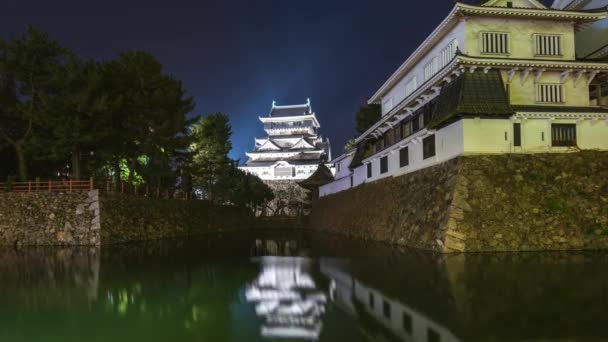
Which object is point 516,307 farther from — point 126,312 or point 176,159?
point 176,159

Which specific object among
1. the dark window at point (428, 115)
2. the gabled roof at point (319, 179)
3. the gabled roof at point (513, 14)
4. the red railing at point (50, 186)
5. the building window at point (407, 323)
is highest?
the gabled roof at point (513, 14)

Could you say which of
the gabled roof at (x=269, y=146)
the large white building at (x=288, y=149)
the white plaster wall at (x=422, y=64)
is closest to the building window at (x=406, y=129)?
the white plaster wall at (x=422, y=64)

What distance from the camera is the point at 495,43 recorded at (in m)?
20.1

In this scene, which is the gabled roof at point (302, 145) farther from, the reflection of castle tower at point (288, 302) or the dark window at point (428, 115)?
the reflection of castle tower at point (288, 302)

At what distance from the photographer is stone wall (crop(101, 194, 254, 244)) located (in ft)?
84.2

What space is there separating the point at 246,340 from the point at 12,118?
3102cm

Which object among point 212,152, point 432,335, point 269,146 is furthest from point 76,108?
point 269,146

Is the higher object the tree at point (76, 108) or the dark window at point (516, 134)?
the tree at point (76, 108)

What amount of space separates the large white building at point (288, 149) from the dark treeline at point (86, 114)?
99.3ft

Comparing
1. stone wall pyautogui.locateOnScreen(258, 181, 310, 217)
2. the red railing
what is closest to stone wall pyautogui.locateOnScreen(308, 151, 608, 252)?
the red railing

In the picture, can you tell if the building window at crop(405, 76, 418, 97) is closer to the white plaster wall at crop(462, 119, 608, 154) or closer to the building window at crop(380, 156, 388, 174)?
the building window at crop(380, 156, 388, 174)

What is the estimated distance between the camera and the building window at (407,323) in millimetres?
6953

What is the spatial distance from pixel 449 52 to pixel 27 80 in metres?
26.1

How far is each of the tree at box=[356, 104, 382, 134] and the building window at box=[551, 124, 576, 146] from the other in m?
25.5
